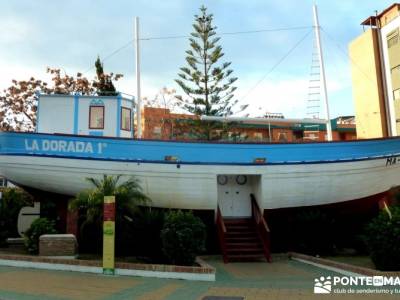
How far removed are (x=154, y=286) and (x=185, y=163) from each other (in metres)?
5.35

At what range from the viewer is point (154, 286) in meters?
8.79

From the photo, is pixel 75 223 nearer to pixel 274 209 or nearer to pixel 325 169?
pixel 274 209

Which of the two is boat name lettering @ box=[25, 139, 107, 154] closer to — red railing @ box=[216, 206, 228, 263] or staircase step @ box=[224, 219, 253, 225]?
red railing @ box=[216, 206, 228, 263]

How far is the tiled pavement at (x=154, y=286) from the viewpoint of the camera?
25.6 ft

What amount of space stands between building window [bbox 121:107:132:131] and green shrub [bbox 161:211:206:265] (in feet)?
17.2

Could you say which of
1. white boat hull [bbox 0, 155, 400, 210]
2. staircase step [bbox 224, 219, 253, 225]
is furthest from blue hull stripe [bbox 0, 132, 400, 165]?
staircase step [bbox 224, 219, 253, 225]

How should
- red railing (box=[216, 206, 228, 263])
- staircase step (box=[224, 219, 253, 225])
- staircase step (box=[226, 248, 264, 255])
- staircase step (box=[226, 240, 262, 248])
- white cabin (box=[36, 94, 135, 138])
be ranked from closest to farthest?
red railing (box=[216, 206, 228, 263]), staircase step (box=[226, 248, 264, 255]), staircase step (box=[226, 240, 262, 248]), white cabin (box=[36, 94, 135, 138]), staircase step (box=[224, 219, 253, 225])

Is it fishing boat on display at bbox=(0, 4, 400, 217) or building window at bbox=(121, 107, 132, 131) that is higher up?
building window at bbox=(121, 107, 132, 131)

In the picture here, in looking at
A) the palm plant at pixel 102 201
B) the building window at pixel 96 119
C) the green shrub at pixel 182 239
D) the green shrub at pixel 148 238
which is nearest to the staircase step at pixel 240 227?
the green shrub at pixel 148 238

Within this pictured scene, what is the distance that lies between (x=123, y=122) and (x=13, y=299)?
8.20 m

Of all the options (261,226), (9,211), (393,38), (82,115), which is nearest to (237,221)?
(261,226)

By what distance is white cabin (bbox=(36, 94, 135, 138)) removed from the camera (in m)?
14.0

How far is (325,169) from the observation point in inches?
559

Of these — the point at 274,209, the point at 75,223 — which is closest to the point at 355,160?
the point at 274,209
